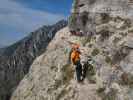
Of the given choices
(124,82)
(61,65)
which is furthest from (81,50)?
(124,82)

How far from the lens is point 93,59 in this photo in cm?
3281

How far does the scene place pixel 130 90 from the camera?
27.3 meters

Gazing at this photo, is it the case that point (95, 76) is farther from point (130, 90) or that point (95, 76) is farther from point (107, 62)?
point (130, 90)

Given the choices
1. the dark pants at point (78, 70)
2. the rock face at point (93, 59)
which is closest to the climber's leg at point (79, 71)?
the dark pants at point (78, 70)

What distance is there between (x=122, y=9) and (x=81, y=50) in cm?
571

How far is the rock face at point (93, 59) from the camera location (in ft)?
96.3

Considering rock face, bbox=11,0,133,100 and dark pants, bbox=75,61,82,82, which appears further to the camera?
dark pants, bbox=75,61,82,82

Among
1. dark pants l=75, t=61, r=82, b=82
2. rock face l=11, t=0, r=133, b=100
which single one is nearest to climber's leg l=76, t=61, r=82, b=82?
dark pants l=75, t=61, r=82, b=82

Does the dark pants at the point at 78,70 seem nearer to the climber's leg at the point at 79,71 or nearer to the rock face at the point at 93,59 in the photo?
the climber's leg at the point at 79,71

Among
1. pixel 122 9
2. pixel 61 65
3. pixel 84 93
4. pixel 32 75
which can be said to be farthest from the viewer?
pixel 32 75

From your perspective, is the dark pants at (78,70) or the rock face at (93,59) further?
the dark pants at (78,70)

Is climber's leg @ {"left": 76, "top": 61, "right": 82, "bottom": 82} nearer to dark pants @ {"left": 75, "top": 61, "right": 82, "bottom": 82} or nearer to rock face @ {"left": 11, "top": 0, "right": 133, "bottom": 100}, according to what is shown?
dark pants @ {"left": 75, "top": 61, "right": 82, "bottom": 82}

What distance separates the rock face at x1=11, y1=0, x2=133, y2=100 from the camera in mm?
29344

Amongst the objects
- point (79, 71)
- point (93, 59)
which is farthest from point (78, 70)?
point (93, 59)
